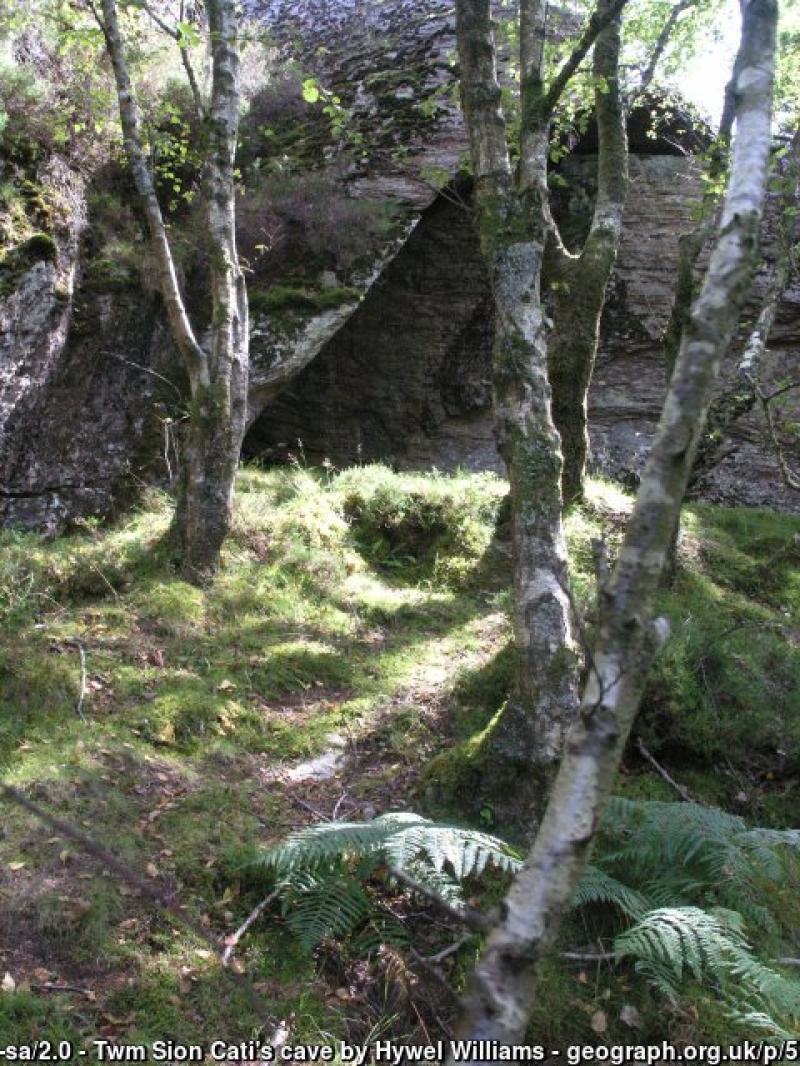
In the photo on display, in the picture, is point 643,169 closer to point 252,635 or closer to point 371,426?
point 371,426

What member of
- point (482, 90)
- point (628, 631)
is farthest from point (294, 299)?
point (628, 631)

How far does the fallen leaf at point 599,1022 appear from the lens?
357 centimetres

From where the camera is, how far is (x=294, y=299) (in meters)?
10.6

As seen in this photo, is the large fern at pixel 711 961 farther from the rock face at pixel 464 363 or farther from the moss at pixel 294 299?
the rock face at pixel 464 363

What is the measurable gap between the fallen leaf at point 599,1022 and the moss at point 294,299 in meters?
8.82

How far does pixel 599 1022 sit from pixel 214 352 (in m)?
6.04

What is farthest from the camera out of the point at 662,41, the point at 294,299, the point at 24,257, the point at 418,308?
the point at 418,308

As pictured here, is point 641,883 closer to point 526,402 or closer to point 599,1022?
point 599,1022

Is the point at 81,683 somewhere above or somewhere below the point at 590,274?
below

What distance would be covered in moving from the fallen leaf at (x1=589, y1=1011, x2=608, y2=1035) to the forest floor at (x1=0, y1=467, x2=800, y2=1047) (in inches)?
0.6

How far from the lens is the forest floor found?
354cm

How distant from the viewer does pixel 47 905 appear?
141 inches

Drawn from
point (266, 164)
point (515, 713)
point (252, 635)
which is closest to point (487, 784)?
point (515, 713)

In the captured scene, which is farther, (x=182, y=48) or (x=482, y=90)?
(x=182, y=48)
